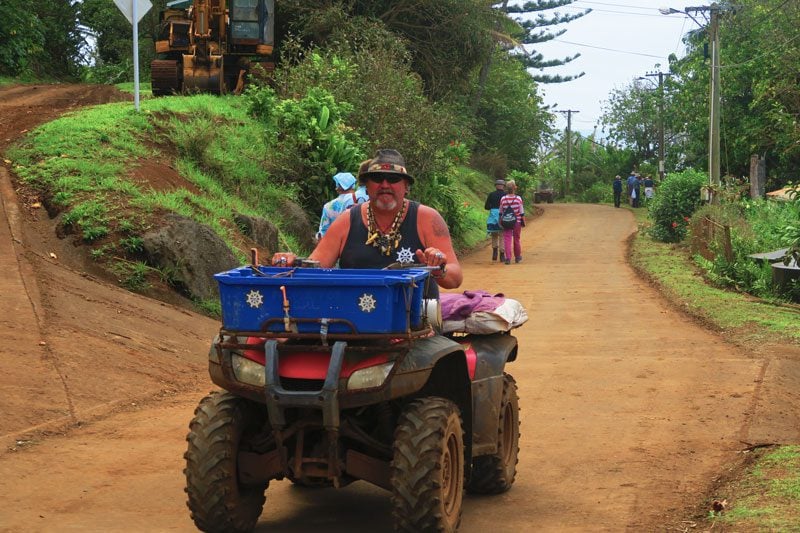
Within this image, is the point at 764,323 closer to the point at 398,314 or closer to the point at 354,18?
the point at 398,314

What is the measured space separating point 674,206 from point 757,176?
13.8 meters

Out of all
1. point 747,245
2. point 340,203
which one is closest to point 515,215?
point 747,245

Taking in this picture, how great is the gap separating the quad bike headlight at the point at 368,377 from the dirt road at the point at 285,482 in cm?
109

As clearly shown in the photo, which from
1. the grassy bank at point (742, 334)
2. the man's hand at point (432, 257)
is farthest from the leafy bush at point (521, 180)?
the man's hand at point (432, 257)

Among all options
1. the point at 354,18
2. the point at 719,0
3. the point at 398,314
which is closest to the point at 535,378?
the point at 398,314

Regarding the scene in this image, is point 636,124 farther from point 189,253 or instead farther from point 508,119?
point 189,253

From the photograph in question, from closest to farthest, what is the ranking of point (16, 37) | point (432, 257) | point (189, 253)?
point (432, 257) < point (189, 253) < point (16, 37)

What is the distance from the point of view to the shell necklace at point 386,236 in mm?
6727

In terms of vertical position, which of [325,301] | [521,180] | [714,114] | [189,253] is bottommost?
[189,253]

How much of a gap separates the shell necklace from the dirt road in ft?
5.09

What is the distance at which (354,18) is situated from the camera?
3117 centimetres

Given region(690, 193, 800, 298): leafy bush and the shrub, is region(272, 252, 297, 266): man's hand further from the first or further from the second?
the shrub

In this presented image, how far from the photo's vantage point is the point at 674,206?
105ft

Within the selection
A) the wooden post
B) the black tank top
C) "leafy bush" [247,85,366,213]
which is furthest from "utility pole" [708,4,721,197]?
the black tank top
